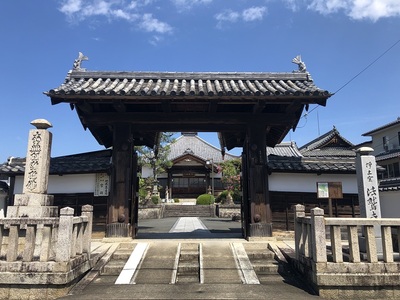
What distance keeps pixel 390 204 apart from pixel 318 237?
7455 millimetres

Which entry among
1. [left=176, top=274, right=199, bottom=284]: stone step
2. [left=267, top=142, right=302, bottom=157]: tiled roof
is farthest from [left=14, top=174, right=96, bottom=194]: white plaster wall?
[left=267, top=142, right=302, bottom=157]: tiled roof

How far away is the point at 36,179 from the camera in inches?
301

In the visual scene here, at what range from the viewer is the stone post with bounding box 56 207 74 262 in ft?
19.7

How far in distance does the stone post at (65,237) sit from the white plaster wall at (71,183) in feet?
13.5

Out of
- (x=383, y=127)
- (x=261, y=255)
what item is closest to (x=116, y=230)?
(x=261, y=255)

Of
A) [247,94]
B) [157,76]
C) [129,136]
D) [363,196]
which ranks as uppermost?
[157,76]

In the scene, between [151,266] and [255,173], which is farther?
[255,173]

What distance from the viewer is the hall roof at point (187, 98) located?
8695 mm

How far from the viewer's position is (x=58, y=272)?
5938 millimetres

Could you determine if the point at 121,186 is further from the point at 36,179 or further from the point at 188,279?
the point at 188,279

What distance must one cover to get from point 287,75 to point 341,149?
31437 mm

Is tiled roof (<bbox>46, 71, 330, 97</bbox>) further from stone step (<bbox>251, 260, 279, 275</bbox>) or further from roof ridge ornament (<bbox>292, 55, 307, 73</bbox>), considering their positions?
stone step (<bbox>251, 260, 279, 275</bbox>)

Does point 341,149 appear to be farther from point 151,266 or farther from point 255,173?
point 151,266

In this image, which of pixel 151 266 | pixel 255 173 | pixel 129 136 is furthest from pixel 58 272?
pixel 255 173
